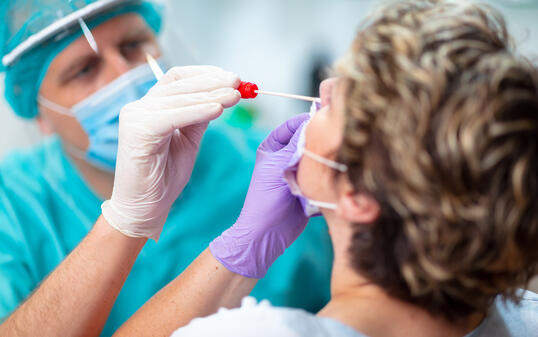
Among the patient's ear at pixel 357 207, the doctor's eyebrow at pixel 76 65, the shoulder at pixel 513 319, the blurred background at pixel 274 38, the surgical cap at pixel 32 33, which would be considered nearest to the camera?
the patient's ear at pixel 357 207

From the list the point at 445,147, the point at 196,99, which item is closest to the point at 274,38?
the point at 196,99

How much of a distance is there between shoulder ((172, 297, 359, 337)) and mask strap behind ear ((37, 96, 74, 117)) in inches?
39.1

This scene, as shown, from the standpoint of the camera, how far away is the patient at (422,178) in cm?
72

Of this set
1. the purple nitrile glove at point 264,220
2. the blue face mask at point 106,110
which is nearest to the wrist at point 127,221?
the purple nitrile glove at point 264,220

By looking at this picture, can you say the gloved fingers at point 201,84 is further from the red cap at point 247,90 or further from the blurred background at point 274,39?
the blurred background at point 274,39

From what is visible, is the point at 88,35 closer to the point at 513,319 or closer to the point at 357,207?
the point at 357,207

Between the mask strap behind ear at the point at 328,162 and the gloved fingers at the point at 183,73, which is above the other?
the gloved fingers at the point at 183,73

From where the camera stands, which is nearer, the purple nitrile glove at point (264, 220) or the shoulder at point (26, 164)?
the purple nitrile glove at point (264, 220)

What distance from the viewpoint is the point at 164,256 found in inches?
60.6

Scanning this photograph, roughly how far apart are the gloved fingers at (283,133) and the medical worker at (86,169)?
43 cm

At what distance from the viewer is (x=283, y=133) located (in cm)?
121

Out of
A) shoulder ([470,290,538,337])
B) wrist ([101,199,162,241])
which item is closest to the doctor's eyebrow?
wrist ([101,199,162,241])

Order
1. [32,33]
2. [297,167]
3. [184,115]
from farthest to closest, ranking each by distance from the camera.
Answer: [32,33], [184,115], [297,167]

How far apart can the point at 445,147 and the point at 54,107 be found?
4.27 feet
